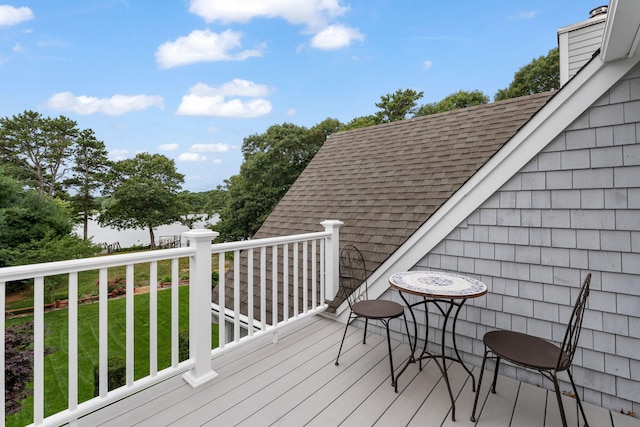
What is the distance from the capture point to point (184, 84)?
25047 mm

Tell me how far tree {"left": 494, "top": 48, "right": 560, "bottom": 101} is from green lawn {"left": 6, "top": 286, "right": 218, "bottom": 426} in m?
21.4

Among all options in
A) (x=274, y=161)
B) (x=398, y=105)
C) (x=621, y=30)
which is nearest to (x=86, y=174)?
(x=274, y=161)

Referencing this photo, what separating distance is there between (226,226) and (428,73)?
15820 mm

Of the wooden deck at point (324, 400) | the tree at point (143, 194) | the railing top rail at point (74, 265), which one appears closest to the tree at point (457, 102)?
the tree at point (143, 194)

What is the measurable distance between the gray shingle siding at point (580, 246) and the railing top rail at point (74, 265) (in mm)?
2524

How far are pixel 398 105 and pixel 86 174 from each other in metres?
24.2

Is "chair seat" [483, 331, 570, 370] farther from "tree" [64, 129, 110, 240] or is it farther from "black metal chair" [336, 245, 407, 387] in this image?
"tree" [64, 129, 110, 240]

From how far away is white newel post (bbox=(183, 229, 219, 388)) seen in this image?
2260mm

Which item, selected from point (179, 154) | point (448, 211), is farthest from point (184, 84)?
point (448, 211)

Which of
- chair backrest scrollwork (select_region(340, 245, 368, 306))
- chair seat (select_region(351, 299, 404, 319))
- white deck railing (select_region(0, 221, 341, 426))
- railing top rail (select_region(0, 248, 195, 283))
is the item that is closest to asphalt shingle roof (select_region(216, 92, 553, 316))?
chair backrest scrollwork (select_region(340, 245, 368, 306))

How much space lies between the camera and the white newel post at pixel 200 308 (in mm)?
2260

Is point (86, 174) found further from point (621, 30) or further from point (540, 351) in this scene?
point (621, 30)

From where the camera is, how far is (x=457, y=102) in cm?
2080

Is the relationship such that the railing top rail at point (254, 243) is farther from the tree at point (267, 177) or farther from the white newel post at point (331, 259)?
the tree at point (267, 177)
